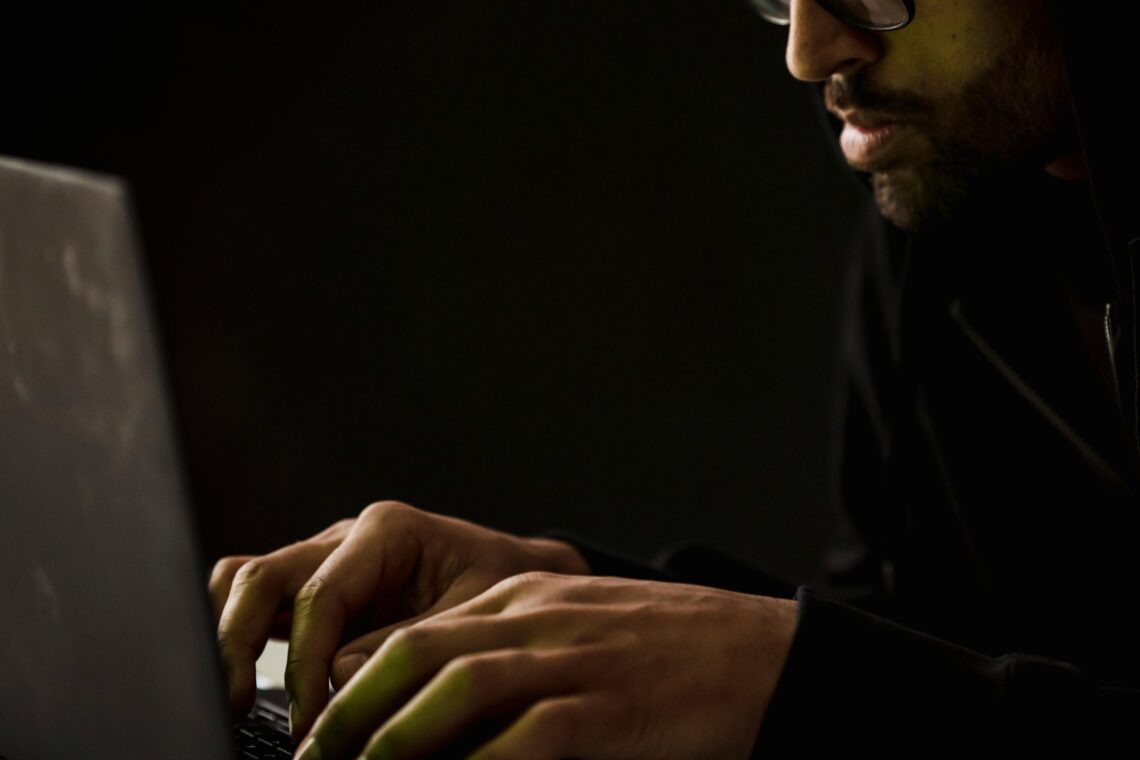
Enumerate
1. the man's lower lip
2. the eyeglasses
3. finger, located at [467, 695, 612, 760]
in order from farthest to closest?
1. the man's lower lip
2. the eyeglasses
3. finger, located at [467, 695, 612, 760]

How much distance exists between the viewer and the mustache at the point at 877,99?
42.3 inches

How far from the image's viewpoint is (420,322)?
219cm

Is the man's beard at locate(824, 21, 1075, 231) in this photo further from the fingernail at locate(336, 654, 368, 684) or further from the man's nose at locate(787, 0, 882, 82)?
the fingernail at locate(336, 654, 368, 684)

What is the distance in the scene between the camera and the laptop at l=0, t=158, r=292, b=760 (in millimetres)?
392

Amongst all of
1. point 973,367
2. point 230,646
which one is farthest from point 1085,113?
point 230,646

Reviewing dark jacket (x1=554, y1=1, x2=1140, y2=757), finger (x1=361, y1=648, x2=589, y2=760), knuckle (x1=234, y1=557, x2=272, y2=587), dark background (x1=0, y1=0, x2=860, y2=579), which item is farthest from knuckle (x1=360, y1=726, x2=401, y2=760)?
dark background (x1=0, y1=0, x2=860, y2=579)

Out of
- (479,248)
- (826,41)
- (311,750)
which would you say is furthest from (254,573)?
(479,248)

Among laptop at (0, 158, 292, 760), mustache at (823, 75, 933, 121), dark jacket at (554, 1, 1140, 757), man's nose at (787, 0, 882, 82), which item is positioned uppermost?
man's nose at (787, 0, 882, 82)

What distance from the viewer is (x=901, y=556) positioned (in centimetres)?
126

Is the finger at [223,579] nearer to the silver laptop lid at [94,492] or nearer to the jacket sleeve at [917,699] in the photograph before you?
the silver laptop lid at [94,492]

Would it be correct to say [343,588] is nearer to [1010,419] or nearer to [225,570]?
[225,570]

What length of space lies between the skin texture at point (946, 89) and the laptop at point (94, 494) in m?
0.77

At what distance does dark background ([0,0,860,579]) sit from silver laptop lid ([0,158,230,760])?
5.02ft

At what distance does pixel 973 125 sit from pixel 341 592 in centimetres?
70
